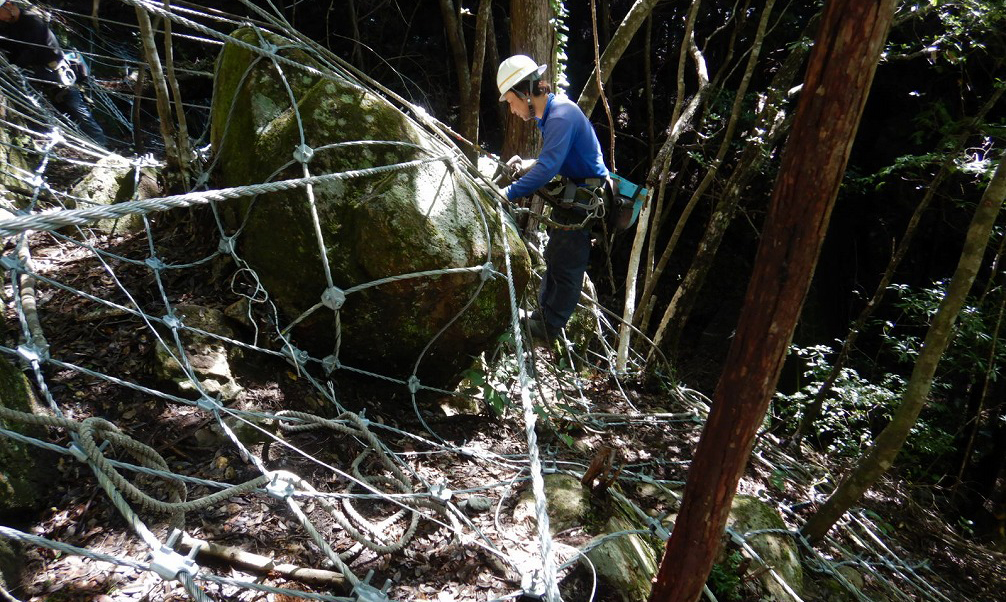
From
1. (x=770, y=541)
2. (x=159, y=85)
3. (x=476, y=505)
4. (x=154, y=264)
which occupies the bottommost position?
(x=770, y=541)

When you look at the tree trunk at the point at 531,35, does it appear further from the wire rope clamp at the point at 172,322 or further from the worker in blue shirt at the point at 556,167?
the wire rope clamp at the point at 172,322

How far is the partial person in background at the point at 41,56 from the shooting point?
415 centimetres

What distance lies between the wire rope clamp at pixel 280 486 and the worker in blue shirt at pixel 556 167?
69.6 inches

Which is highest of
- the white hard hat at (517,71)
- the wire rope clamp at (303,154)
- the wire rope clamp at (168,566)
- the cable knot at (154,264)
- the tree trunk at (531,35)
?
the tree trunk at (531,35)

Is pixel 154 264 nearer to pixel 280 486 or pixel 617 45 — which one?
pixel 280 486

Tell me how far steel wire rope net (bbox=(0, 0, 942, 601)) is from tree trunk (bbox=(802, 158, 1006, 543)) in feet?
3.41

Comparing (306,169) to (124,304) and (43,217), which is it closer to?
(124,304)

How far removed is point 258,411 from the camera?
2129 millimetres

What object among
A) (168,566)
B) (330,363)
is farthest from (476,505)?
(168,566)

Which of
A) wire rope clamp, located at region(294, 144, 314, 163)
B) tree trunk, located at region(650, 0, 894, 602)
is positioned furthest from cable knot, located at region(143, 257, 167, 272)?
tree trunk, located at region(650, 0, 894, 602)

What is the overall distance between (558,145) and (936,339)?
202 centimetres

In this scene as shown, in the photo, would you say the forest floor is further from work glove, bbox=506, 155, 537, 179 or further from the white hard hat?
the white hard hat

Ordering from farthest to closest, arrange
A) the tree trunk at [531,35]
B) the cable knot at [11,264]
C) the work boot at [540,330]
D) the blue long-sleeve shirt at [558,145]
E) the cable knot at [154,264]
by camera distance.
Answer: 1. the tree trunk at [531,35]
2. the work boot at [540,330]
3. the blue long-sleeve shirt at [558,145]
4. the cable knot at [154,264]
5. the cable knot at [11,264]

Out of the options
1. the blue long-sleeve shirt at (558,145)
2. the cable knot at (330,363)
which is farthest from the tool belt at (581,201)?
the cable knot at (330,363)
